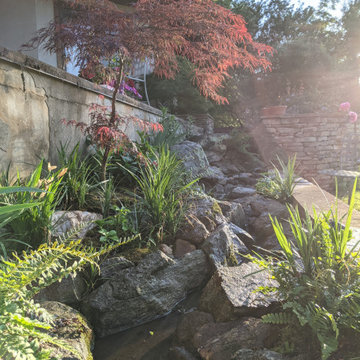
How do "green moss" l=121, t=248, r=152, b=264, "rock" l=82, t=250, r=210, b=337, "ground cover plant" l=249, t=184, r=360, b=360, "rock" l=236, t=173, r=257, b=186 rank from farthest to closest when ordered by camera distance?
1. "rock" l=236, t=173, r=257, b=186
2. "green moss" l=121, t=248, r=152, b=264
3. "rock" l=82, t=250, r=210, b=337
4. "ground cover plant" l=249, t=184, r=360, b=360

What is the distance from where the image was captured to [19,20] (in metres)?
4.77

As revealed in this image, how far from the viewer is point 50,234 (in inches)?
68.3

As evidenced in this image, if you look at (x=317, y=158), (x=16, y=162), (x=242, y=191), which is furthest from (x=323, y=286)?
(x=317, y=158)

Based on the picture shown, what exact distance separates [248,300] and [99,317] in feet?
2.79

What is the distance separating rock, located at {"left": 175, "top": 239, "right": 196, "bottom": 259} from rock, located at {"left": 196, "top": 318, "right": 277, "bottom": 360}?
0.74 meters

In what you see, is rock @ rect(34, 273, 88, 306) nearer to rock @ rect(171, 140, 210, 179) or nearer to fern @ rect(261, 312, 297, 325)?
fern @ rect(261, 312, 297, 325)

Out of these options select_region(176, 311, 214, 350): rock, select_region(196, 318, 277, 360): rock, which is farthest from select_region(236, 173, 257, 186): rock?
select_region(196, 318, 277, 360): rock

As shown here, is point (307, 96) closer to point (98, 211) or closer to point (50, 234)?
point (98, 211)

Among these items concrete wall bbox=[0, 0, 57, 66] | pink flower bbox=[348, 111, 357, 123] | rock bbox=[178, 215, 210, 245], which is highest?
concrete wall bbox=[0, 0, 57, 66]

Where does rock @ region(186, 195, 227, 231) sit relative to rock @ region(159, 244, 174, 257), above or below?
above

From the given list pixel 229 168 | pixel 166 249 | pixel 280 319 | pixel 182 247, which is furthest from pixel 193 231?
pixel 229 168

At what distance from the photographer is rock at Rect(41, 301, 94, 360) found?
134cm

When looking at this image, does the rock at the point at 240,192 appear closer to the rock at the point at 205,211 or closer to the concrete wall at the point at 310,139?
the rock at the point at 205,211

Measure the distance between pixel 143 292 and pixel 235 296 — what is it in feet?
1.90
